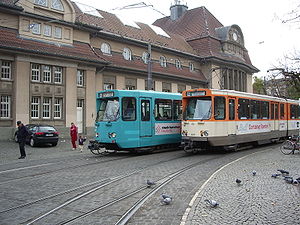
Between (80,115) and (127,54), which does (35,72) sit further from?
(127,54)

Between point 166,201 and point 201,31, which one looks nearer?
point 166,201

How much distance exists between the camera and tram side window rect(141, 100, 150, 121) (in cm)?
1652

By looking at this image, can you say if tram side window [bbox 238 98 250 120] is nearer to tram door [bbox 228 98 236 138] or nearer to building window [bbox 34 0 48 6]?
tram door [bbox 228 98 236 138]

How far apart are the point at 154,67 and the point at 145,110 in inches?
925

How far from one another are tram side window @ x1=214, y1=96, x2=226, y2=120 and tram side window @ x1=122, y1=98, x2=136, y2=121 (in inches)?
150

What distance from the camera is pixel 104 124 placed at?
1608cm

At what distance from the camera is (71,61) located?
2991 centimetres

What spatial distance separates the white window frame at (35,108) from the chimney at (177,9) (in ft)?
114

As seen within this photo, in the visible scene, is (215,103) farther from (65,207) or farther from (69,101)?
(69,101)

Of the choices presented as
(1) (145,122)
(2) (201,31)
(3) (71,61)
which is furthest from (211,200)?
(2) (201,31)

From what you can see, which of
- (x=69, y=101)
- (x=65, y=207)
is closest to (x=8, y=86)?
(x=69, y=101)

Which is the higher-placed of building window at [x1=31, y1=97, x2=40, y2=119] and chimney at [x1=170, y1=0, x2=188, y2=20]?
chimney at [x1=170, y1=0, x2=188, y2=20]

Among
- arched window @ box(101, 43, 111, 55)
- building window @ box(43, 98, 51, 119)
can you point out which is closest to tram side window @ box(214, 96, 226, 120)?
building window @ box(43, 98, 51, 119)

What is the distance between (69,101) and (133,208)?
2434 centimetres
